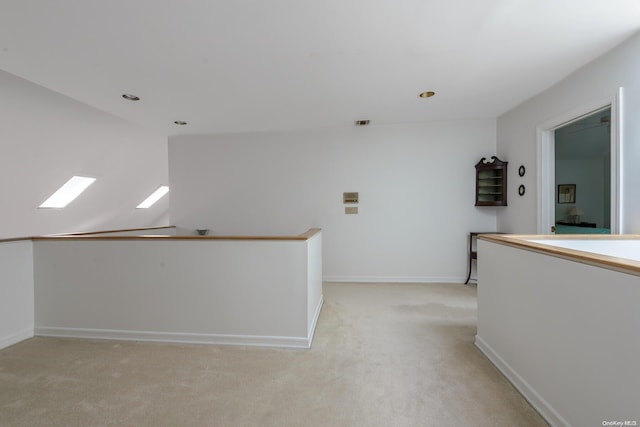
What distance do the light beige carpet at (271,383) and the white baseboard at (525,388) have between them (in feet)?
0.14

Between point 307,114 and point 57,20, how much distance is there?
94.2 inches

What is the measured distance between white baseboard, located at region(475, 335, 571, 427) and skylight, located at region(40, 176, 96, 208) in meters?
6.28

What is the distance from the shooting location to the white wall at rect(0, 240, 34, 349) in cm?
219

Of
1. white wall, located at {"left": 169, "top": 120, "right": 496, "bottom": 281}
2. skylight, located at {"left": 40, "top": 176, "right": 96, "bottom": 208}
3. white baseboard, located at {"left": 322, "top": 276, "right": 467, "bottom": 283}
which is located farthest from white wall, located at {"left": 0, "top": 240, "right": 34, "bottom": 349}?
white baseboard, located at {"left": 322, "top": 276, "right": 467, "bottom": 283}

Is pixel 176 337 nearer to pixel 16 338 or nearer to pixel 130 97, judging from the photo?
pixel 16 338

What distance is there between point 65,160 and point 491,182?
644 centimetres

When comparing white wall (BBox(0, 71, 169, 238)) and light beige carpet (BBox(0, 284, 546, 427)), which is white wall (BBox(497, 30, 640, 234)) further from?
white wall (BBox(0, 71, 169, 238))

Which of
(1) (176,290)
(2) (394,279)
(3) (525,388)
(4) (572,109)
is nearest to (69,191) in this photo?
(1) (176,290)

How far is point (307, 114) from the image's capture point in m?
3.43

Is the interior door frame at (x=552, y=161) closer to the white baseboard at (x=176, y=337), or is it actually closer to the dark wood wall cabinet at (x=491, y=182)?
the dark wood wall cabinet at (x=491, y=182)

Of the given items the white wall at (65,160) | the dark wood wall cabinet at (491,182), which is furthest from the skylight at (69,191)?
the dark wood wall cabinet at (491,182)

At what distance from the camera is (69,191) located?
4.55m

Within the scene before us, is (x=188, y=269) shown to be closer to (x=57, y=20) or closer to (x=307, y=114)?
(x=57, y=20)

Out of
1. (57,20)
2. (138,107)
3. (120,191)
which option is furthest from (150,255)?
(120,191)
